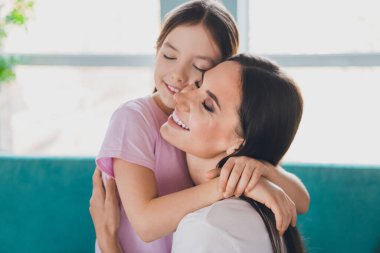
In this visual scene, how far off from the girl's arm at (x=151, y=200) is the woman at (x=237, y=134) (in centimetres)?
9

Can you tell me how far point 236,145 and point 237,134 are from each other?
0.03 metres

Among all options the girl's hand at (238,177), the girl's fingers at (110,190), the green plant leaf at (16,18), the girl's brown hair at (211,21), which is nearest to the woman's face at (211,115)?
the girl's hand at (238,177)

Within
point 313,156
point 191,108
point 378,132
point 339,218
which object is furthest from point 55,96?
point 191,108

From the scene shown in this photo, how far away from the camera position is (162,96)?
1674 millimetres

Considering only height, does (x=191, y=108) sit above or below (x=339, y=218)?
above

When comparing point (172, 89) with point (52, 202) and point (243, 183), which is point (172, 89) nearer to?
point (243, 183)

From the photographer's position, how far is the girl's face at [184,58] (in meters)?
1.62

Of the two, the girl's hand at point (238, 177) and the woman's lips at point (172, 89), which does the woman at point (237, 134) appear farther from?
the woman's lips at point (172, 89)

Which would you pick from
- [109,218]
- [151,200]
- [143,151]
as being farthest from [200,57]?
[109,218]

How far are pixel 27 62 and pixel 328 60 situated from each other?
6.02 ft

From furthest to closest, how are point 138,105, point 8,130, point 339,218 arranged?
point 8,130
point 339,218
point 138,105

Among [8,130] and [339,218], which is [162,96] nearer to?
[339,218]


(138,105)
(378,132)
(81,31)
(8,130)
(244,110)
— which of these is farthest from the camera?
(8,130)

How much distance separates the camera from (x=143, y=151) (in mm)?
1552
